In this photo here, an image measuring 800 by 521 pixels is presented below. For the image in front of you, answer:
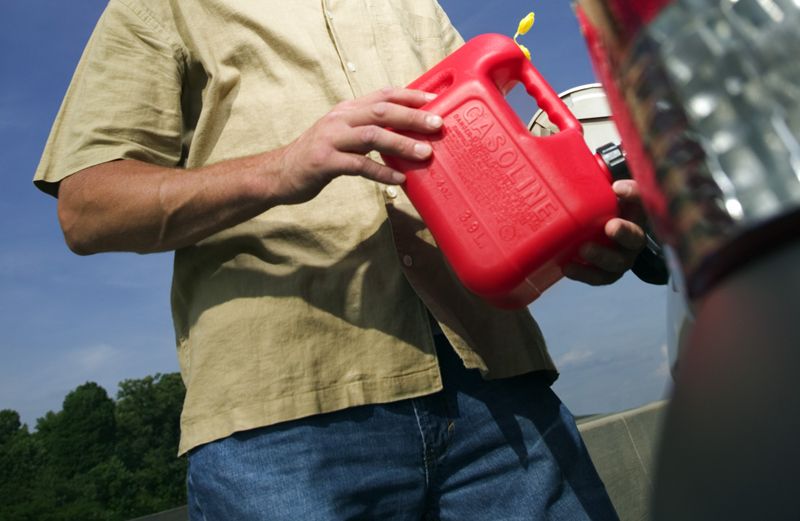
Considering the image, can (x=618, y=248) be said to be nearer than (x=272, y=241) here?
Yes

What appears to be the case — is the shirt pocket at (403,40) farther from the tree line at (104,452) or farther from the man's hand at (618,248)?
the tree line at (104,452)

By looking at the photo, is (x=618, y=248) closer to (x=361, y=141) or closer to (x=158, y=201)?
(x=361, y=141)

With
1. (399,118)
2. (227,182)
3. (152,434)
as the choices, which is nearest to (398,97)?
(399,118)

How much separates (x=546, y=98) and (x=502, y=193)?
302 millimetres

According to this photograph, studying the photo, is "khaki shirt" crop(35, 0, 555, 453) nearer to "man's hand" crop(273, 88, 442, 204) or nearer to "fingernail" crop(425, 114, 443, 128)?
"man's hand" crop(273, 88, 442, 204)

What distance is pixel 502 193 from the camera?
3.57ft

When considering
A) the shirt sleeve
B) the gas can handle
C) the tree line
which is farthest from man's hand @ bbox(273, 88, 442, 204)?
the tree line

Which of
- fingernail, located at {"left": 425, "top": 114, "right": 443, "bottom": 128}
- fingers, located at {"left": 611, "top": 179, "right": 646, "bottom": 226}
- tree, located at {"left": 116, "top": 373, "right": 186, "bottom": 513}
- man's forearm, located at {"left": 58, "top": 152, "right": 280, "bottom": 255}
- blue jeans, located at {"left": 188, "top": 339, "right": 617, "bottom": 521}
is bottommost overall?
tree, located at {"left": 116, "top": 373, "right": 186, "bottom": 513}

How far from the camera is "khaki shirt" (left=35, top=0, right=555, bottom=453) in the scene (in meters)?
1.37

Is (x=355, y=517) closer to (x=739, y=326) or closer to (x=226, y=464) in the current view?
(x=226, y=464)

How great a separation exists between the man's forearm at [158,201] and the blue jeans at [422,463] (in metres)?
0.40

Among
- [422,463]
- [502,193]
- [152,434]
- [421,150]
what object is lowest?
[152,434]

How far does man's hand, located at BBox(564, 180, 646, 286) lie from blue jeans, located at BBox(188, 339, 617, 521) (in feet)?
1.25

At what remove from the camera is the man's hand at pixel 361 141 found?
113cm
